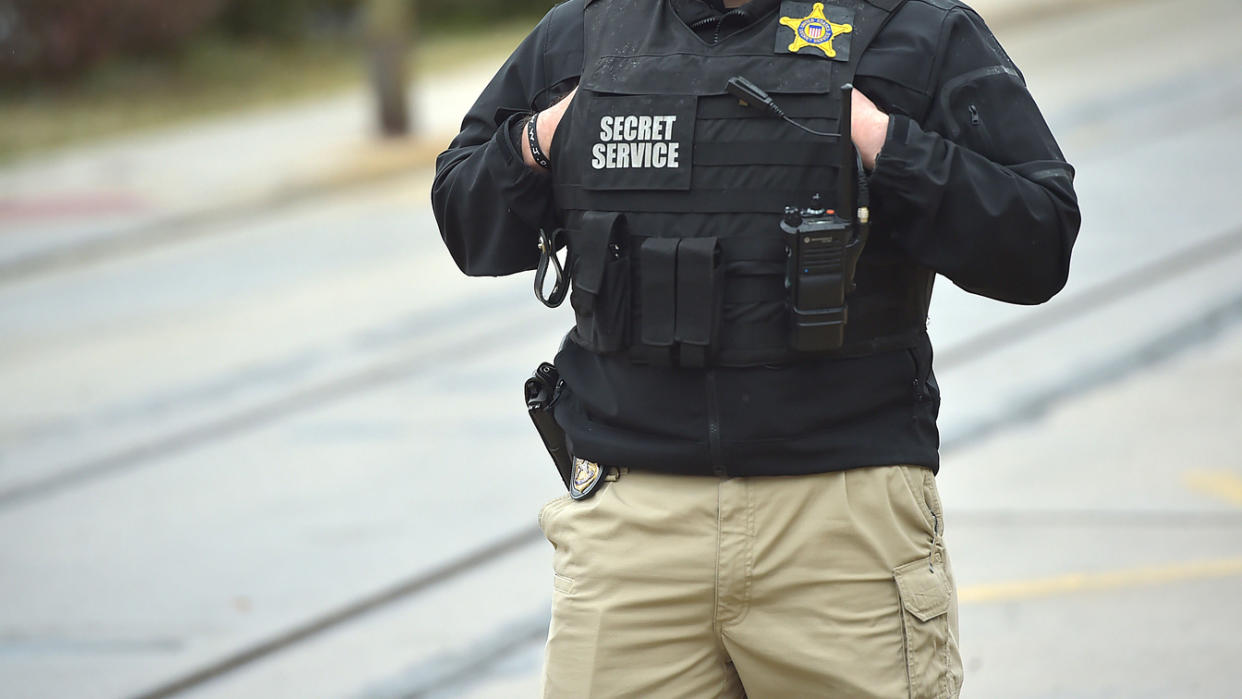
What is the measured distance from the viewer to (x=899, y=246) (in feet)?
7.71

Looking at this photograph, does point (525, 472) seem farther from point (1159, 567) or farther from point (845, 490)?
point (845, 490)

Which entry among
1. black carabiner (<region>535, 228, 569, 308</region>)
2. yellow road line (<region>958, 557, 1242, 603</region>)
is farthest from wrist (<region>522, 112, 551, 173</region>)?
yellow road line (<region>958, 557, 1242, 603</region>)

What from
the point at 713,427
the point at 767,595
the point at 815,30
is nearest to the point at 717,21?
the point at 815,30

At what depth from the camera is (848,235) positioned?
2.23 m

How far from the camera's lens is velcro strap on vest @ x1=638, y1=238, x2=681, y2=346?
7.59 ft

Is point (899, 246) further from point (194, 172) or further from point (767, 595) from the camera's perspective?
point (194, 172)

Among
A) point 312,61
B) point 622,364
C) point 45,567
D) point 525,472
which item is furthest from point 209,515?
point 312,61

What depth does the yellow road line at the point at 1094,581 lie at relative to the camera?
457 centimetres

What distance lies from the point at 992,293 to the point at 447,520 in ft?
10.8

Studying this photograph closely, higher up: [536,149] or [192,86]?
[536,149]

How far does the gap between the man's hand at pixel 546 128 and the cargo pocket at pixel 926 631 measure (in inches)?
32.1

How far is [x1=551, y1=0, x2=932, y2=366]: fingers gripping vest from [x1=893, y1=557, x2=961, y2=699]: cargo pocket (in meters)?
0.34

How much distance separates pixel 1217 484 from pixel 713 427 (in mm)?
3460

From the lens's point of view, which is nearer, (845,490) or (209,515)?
(845,490)
